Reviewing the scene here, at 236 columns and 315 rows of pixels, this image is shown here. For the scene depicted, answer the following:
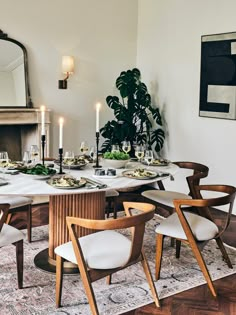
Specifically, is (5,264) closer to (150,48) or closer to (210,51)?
(210,51)

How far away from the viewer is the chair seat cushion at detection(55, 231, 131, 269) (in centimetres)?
241

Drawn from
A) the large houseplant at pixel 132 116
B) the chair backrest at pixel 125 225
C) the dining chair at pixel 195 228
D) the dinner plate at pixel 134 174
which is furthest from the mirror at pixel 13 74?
the chair backrest at pixel 125 225

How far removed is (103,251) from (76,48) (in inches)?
141

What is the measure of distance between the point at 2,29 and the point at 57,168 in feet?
8.06

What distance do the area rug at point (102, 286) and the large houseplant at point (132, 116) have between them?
2067 mm

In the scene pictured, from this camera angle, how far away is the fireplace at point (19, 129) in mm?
5012

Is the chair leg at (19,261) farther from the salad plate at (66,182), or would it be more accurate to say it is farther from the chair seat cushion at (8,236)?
the salad plate at (66,182)

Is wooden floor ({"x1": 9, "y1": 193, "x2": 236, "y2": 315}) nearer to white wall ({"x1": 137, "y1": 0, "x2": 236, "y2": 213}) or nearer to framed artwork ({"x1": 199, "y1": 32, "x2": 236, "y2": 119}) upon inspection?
white wall ({"x1": 137, "y1": 0, "x2": 236, "y2": 213})

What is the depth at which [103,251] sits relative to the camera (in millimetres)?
2521

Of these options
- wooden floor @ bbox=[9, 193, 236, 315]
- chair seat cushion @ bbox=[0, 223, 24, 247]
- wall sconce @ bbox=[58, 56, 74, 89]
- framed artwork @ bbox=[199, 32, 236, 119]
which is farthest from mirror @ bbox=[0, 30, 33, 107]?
wooden floor @ bbox=[9, 193, 236, 315]

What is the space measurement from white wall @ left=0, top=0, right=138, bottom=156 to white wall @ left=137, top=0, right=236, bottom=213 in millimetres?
316

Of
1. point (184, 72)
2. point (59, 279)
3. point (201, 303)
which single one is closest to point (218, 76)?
point (184, 72)

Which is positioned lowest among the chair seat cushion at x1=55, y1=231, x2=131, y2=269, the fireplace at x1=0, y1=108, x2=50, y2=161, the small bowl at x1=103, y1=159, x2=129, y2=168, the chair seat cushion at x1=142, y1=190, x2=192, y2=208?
the chair seat cushion at x1=55, y1=231, x2=131, y2=269

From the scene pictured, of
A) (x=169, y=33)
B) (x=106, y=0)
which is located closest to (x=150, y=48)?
(x=169, y=33)
